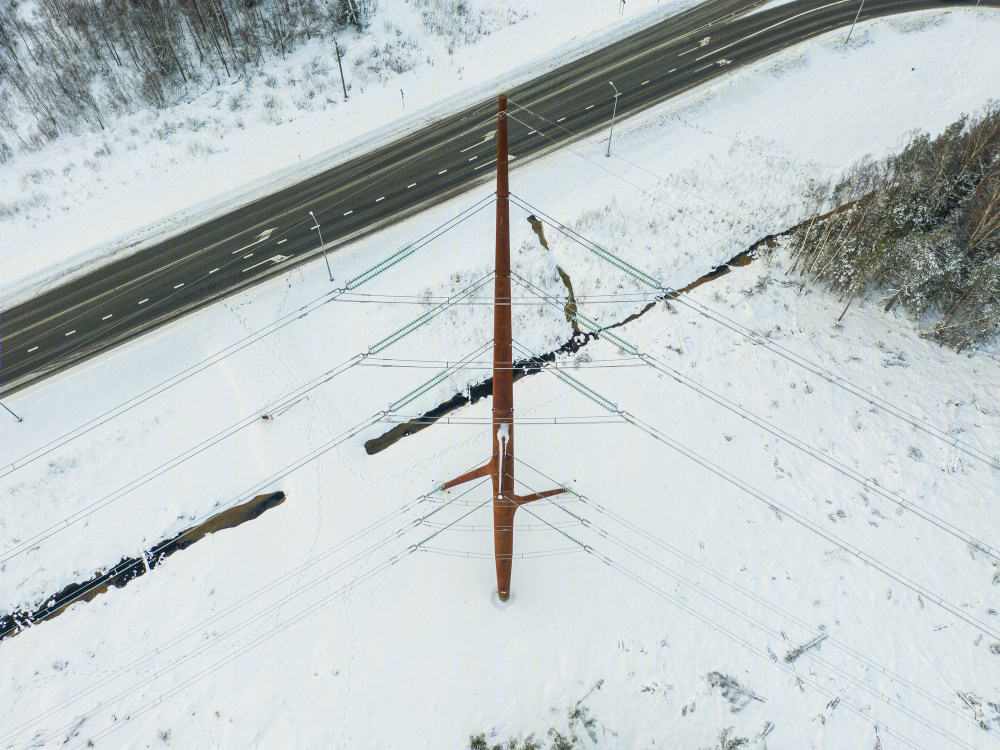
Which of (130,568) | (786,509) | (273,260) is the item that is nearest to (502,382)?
(786,509)

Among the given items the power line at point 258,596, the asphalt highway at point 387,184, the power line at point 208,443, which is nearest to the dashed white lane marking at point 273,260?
the asphalt highway at point 387,184

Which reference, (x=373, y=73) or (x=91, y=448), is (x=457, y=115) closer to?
(x=373, y=73)

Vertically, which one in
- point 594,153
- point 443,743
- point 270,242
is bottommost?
point 443,743

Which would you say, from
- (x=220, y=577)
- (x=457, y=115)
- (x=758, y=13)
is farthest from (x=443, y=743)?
(x=758, y=13)

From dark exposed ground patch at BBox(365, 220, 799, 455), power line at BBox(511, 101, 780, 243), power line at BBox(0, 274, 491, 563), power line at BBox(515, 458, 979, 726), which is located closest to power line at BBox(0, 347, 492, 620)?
power line at BBox(0, 274, 491, 563)

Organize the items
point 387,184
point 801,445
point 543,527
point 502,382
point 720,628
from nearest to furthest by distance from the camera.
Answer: point 502,382, point 720,628, point 543,527, point 801,445, point 387,184

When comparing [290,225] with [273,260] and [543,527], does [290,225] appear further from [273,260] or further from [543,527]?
[543,527]

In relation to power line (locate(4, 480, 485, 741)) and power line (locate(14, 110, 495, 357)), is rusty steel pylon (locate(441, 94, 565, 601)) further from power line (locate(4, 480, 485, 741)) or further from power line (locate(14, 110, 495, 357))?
power line (locate(14, 110, 495, 357))
